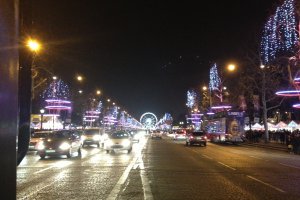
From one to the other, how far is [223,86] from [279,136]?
3091cm

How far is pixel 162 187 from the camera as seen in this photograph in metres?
15.5

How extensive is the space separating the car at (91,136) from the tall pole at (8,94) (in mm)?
48846

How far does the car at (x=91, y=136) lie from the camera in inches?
2043

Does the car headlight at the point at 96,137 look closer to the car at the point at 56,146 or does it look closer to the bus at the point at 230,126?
the bus at the point at 230,126

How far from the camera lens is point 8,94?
10.3 ft

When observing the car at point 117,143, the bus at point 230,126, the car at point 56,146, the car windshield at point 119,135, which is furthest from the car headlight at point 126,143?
the bus at point 230,126

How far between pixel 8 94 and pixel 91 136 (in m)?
49.5

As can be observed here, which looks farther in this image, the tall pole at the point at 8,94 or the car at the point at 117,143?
the car at the point at 117,143

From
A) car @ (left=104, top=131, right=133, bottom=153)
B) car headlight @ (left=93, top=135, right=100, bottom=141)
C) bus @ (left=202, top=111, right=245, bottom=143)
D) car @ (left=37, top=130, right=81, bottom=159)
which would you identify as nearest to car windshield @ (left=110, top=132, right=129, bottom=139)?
car @ (left=104, top=131, right=133, bottom=153)

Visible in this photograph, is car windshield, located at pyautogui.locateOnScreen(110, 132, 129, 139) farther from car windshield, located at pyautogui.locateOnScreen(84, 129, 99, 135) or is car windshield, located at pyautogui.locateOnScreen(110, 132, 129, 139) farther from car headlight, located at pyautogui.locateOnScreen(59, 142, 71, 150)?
car windshield, located at pyautogui.locateOnScreen(84, 129, 99, 135)

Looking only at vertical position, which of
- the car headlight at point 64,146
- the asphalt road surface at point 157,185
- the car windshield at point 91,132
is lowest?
the asphalt road surface at point 157,185

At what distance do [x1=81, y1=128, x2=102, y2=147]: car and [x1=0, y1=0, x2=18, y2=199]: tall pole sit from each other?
48.8 meters

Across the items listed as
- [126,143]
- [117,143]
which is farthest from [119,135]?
[117,143]

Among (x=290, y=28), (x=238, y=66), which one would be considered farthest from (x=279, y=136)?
(x=290, y=28)
